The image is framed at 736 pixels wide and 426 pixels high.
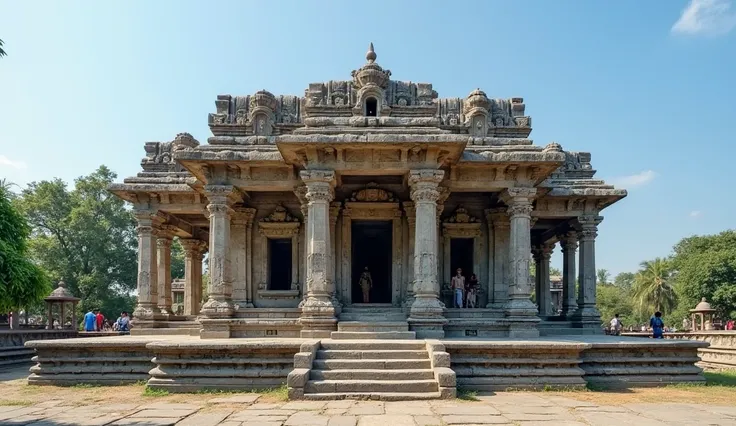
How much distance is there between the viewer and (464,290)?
15.3 metres

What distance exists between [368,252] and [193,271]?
306 inches

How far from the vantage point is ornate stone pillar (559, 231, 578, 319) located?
60.7ft

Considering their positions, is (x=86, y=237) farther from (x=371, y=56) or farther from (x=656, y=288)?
(x=656, y=288)

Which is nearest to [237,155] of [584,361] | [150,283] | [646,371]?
[150,283]

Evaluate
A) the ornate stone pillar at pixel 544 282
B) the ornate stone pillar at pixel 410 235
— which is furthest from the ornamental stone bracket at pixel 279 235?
the ornate stone pillar at pixel 544 282

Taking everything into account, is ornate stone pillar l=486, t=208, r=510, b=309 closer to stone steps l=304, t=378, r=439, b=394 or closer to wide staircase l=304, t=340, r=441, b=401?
wide staircase l=304, t=340, r=441, b=401

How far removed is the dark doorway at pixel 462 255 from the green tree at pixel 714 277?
31.2 metres

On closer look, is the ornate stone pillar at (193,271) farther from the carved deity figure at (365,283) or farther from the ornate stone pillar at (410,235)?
the ornate stone pillar at (410,235)

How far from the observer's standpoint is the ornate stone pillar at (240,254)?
15.1 metres

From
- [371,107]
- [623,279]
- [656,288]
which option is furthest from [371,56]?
[623,279]

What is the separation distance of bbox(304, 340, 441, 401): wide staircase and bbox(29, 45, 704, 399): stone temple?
0.11 ft

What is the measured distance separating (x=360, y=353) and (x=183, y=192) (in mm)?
8973

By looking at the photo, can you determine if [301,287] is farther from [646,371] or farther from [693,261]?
[693,261]

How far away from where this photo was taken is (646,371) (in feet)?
35.6
